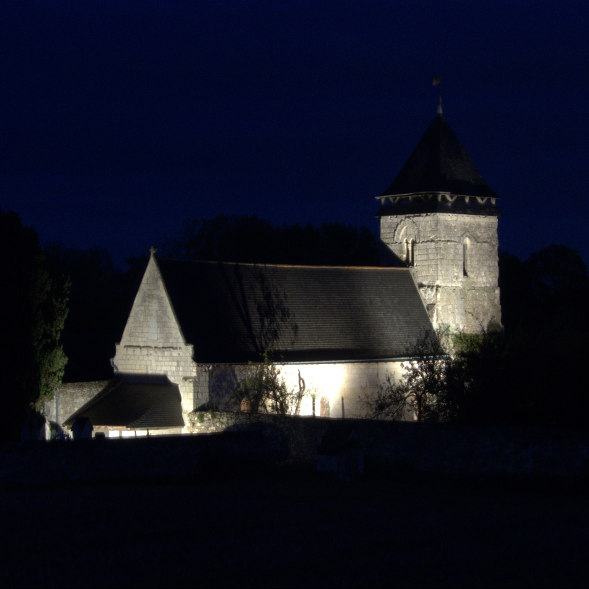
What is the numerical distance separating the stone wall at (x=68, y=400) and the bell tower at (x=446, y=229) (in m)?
15.1

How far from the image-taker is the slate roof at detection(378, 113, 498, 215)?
156ft

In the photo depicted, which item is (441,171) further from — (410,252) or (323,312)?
(323,312)

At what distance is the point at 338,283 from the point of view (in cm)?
4316

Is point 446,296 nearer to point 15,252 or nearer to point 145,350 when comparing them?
point 145,350

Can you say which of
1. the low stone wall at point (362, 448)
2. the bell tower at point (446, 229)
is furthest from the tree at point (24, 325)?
the bell tower at point (446, 229)

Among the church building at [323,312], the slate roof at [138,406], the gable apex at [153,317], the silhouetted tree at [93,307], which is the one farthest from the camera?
the silhouetted tree at [93,307]

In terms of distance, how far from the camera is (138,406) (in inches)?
1393

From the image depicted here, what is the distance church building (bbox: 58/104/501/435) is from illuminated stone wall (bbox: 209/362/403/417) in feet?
0.15

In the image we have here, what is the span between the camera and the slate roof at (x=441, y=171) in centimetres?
4753

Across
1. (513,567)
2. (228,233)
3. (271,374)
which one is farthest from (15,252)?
(228,233)

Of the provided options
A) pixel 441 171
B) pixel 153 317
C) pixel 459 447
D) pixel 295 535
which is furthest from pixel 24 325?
pixel 441 171

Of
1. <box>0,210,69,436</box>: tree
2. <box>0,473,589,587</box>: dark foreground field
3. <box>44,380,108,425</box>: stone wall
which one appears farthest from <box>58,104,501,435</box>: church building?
<box>0,473,589,587</box>: dark foreground field

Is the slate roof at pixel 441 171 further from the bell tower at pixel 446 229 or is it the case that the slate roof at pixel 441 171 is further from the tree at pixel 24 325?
the tree at pixel 24 325

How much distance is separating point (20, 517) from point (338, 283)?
951 inches
